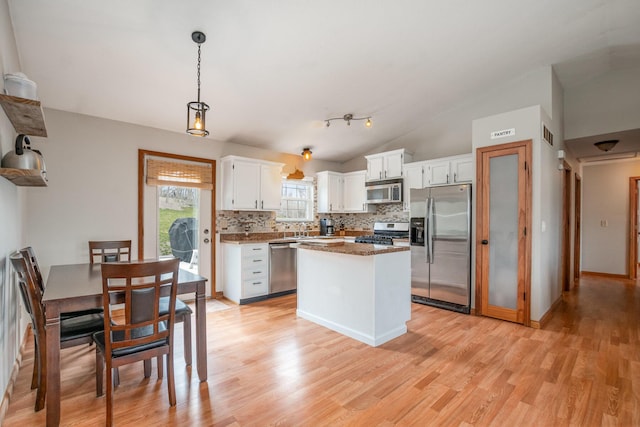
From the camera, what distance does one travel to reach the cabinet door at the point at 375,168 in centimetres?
555

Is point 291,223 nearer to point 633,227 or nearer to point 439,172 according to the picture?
point 439,172

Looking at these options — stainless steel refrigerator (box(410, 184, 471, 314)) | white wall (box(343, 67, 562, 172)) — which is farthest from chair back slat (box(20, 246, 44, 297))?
white wall (box(343, 67, 562, 172))

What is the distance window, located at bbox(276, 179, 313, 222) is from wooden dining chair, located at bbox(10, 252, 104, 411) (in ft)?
11.9

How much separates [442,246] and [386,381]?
2.35m

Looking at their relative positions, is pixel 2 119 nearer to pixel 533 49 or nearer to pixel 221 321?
pixel 221 321

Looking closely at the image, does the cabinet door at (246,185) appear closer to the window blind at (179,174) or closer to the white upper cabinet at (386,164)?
the window blind at (179,174)

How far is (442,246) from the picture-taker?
166 inches

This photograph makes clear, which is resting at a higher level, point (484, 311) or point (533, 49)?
point (533, 49)

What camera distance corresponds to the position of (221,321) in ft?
12.1

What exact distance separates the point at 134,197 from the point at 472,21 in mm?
4335

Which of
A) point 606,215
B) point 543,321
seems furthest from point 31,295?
point 606,215

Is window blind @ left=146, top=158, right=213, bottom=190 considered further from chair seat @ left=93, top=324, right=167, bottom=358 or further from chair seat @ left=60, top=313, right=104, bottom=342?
chair seat @ left=93, top=324, right=167, bottom=358

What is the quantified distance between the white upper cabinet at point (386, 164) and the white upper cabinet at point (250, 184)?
1.67 metres

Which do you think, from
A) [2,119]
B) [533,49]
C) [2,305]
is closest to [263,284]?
[2,305]
